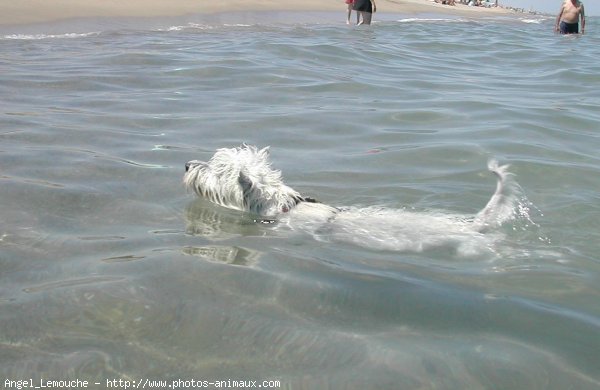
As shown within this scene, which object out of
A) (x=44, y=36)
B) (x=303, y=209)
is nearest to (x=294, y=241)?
(x=303, y=209)

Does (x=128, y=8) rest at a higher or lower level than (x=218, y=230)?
higher

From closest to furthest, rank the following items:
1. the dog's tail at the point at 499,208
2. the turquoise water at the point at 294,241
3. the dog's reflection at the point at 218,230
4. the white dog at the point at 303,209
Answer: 1. the turquoise water at the point at 294,241
2. the dog's reflection at the point at 218,230
3. the white dog at the point at 303,209
4. the dog's tail at the point at 499,208

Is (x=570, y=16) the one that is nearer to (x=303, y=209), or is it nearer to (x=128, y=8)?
(x=128, y=8)

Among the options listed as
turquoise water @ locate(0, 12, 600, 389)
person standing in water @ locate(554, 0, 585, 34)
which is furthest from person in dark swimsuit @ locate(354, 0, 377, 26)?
turquoise water @ locate(0, 12, 600, 389)

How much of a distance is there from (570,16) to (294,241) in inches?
771

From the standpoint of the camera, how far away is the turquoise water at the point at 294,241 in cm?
300

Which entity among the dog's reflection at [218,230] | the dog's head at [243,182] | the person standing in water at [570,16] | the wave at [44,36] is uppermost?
the person standing in water at [570,16]

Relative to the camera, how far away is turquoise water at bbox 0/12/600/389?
3.00 m

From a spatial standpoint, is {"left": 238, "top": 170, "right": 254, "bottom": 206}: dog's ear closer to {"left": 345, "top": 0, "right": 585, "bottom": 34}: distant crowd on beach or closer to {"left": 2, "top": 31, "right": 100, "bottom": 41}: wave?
{"left": 2, "top": 31, "right": 100, "bottom": 41}: wave

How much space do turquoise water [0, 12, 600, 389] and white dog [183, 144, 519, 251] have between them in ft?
0.23

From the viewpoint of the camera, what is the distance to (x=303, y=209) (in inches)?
198

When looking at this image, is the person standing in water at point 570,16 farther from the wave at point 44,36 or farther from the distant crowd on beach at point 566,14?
the wave at point 44,36

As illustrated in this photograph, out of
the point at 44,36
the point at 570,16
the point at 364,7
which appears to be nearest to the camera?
the point at 44,36

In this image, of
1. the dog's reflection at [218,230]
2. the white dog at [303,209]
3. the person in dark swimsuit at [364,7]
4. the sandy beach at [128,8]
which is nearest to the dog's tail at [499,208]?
the white dog at [303,209]
